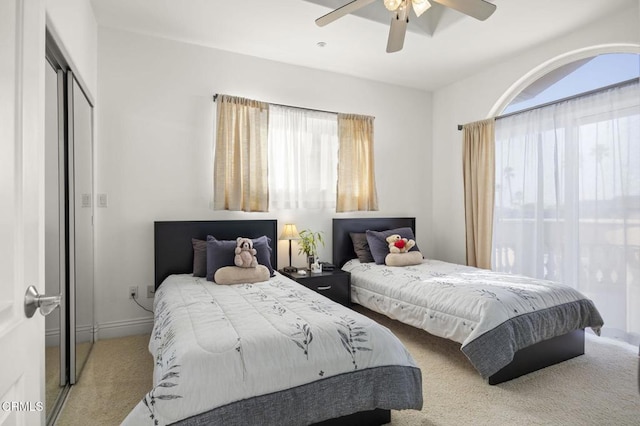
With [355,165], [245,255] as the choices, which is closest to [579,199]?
[355,165]

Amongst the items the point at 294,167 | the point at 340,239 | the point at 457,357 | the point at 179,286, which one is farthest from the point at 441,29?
the point at 179,286

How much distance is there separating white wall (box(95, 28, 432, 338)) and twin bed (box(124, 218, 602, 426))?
0.27m

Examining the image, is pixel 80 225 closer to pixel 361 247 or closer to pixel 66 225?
pixel 66 225

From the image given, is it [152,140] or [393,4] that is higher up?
[393,4]

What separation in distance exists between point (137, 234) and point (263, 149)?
1451mm

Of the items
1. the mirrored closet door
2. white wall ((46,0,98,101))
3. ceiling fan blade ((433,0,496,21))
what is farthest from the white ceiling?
the mirrored closet door

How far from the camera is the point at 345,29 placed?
3.14 meters

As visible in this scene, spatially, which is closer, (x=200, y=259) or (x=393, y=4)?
(x=393, y=4)

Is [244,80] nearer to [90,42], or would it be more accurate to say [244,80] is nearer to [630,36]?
[90,42]

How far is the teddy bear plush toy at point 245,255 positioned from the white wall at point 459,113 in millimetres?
2770

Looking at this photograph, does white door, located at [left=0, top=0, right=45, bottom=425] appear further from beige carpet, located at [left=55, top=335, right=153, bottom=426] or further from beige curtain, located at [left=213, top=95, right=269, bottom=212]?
beige curtain, located at [left=213, top=95, right=269, bottom=212]

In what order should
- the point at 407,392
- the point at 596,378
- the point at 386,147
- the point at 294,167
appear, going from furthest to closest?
1. the point at 386,147
2. the point at 294,167
3. the point at 596,378
4. the point at 407,392

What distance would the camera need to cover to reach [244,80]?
3660 mm

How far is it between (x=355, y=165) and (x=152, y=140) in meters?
2.20
